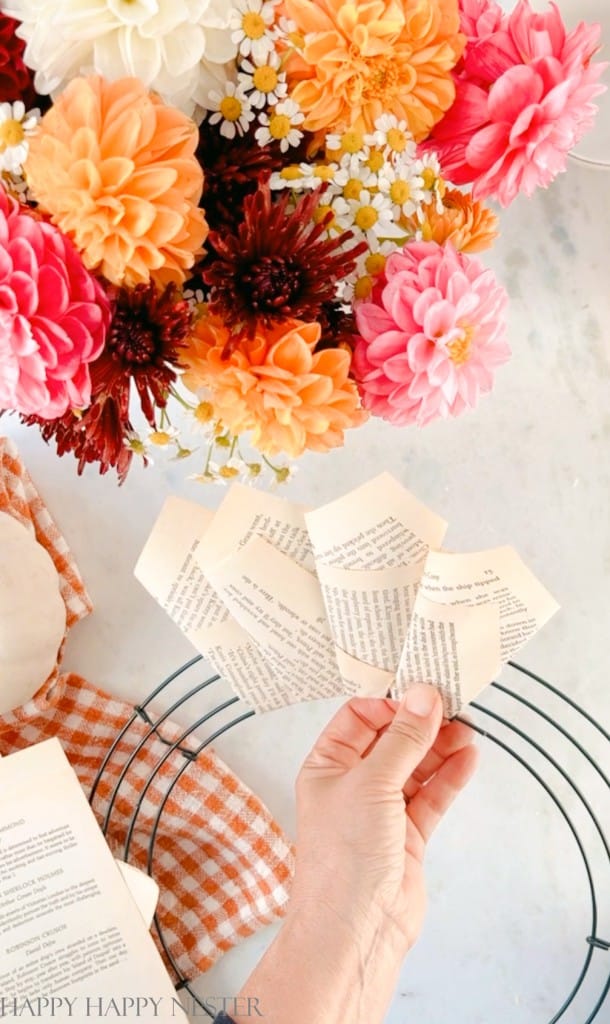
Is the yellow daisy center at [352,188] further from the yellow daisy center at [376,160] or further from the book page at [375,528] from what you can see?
the book page at [375,528]

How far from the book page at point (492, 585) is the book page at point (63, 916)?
0.33 meters

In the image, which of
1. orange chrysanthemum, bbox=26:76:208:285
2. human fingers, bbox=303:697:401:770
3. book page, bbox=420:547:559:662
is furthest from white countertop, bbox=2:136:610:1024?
orange chrysanthemum, bbox=26:76:208:285

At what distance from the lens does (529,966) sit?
806 mm

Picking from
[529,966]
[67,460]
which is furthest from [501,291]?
[529,966]

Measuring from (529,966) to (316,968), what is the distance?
28cm

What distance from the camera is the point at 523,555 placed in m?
0.81

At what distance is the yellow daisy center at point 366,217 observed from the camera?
47 centimetres

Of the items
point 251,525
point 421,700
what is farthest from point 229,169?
point 421,700

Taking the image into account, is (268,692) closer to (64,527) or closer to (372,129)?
(64,527)

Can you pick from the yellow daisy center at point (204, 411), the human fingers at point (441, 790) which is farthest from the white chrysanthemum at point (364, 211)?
the human fingers at point (441, 790)

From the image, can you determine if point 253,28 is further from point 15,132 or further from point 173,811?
point 173,811

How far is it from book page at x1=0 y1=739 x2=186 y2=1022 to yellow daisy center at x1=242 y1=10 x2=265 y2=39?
1.73ft

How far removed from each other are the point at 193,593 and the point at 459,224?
0.31 m

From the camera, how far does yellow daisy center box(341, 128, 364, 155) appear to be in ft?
1.50
